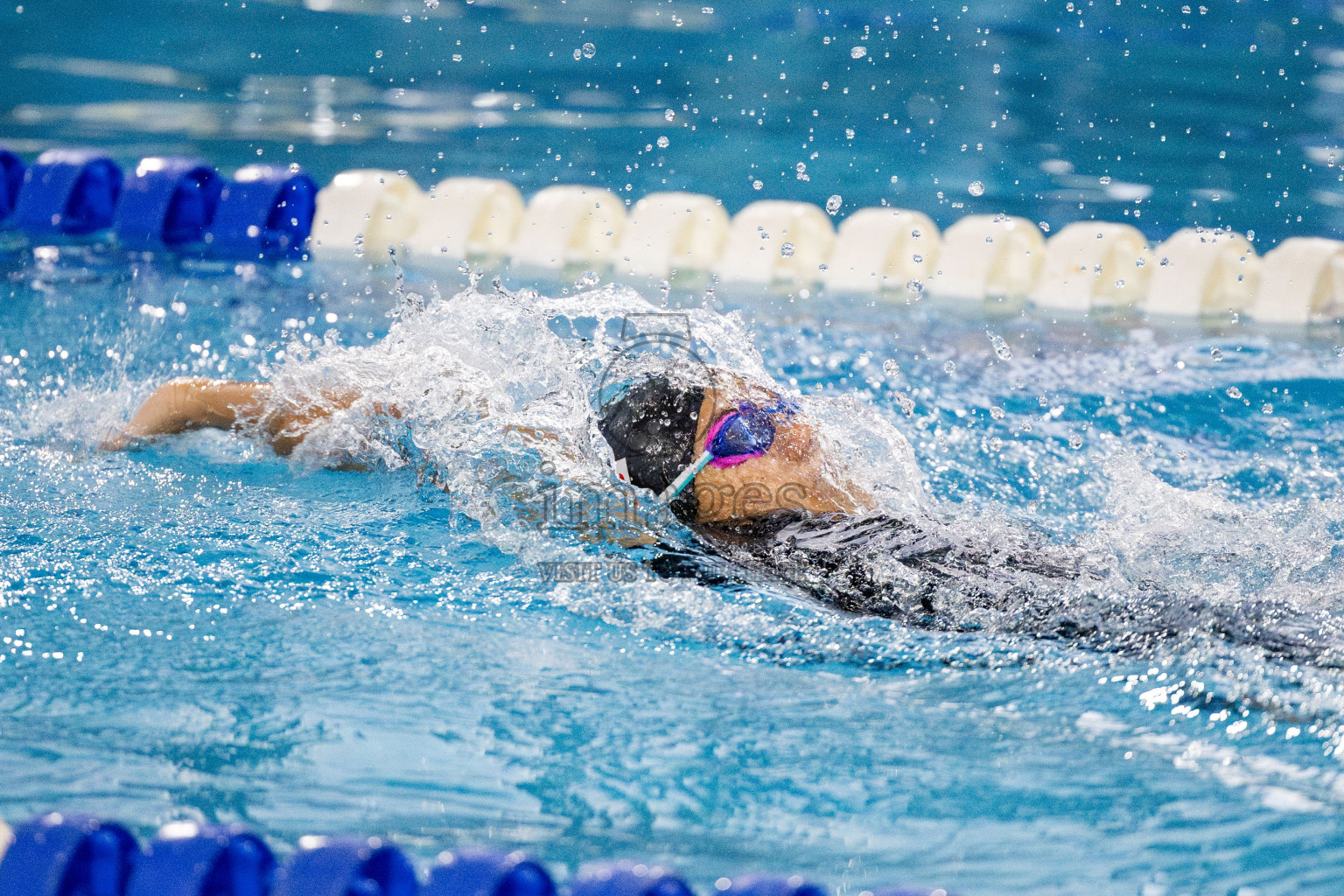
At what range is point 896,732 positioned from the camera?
1.88m

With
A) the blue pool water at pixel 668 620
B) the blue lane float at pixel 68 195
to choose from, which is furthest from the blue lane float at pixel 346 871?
the blue lane float at pixel 68 195

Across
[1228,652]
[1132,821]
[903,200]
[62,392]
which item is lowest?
[1132,821]

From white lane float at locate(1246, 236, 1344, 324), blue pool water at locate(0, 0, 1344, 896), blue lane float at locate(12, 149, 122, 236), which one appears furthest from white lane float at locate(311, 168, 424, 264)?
white lane float at locate(1246, 236, 1344, 324)

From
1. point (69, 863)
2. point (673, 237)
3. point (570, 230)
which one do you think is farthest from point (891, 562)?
point (570, 230)

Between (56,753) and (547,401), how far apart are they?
43.5 inches

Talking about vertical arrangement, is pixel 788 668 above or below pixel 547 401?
below

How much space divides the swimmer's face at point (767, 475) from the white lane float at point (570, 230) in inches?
123

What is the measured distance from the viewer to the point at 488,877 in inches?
58.1

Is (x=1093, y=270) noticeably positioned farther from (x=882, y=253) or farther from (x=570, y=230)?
(x=570, y=230)

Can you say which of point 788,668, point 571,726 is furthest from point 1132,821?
point 571,726

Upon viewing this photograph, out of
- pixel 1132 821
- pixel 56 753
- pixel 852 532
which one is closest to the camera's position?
pixel 1132 821

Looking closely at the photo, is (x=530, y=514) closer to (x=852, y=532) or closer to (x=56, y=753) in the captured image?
(x=852, y=532)

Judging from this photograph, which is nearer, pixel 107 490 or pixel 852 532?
pixel 852 532

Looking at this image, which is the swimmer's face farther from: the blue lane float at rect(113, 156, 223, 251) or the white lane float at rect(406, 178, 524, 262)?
the blue lane float at rect(113, 156, 223, 251)
